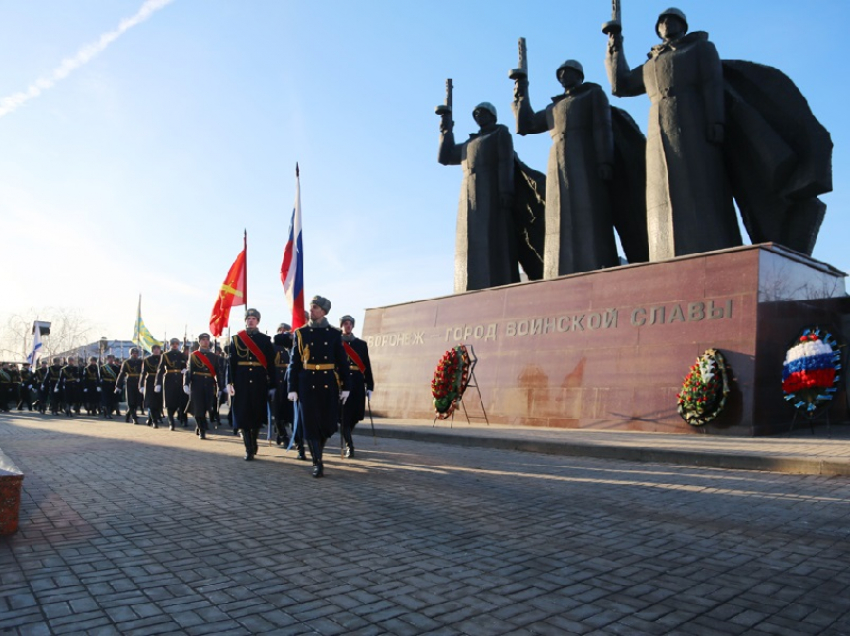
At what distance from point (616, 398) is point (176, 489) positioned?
26.4 ft

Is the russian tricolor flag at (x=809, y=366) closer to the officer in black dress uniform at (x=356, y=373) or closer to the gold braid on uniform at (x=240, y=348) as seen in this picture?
the officer in black dress uniform at (x=356, y=373)

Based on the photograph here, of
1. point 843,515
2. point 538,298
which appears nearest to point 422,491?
point 843,515

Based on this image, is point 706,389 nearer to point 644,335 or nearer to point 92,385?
point 644,335

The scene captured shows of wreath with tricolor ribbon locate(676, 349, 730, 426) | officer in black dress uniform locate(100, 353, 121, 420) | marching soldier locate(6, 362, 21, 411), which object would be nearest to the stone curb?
wreath with tricolor ribbon locate(676, 349, 730, 426)

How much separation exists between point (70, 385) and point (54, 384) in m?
0.99

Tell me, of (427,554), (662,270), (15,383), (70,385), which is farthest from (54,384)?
(427,554)

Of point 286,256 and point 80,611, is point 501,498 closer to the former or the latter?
point 80,611

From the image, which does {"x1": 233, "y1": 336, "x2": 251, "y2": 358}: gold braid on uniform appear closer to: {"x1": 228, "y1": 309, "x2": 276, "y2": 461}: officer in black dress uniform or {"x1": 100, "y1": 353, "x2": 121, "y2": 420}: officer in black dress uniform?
{"x1": 228, "y1": 309, "x2": 276, "y2": 461}: officer in black dress uniform

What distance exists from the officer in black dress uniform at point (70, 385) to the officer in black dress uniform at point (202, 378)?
11440mm

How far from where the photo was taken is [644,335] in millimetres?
11547

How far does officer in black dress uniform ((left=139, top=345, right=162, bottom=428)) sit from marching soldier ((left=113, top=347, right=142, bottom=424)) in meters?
0.83

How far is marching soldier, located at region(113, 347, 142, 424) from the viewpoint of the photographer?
18.0 meters

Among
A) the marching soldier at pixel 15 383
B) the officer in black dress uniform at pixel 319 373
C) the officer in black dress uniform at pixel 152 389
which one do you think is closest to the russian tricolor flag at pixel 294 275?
the officer in black dress uniform at pixel 319 373

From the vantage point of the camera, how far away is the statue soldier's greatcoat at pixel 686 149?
12703 mm
